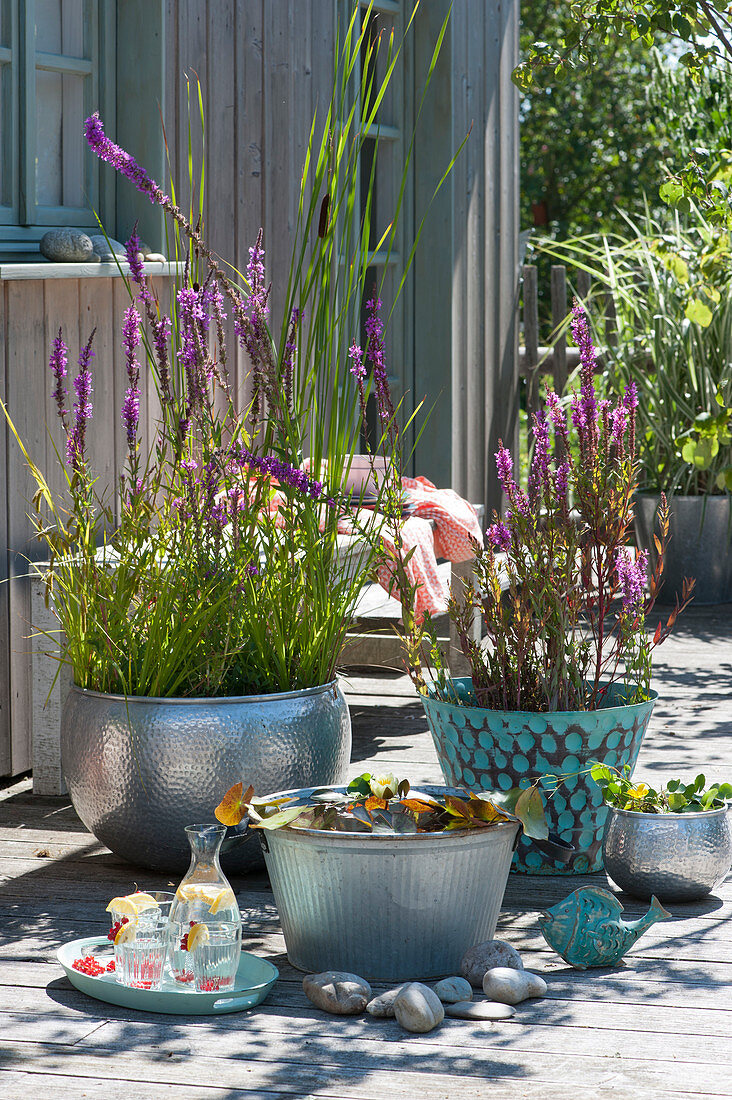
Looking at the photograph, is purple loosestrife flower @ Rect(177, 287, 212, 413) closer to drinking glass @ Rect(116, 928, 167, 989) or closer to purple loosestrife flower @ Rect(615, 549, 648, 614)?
purple loosestrife flower @ Rect(615, 549, 648, 614)

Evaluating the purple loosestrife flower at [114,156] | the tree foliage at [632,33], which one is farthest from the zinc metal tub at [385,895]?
the tree foliage at [632,33]

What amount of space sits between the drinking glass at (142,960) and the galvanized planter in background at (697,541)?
4.49 m

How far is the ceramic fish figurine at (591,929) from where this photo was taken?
7.52 ft

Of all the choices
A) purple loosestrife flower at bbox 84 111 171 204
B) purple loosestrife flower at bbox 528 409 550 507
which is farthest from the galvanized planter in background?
purple loosestrife flower at bbox 84 111 171 204

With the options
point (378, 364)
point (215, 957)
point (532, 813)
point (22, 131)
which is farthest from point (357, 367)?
point (22, 131)

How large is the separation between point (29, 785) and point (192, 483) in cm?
114

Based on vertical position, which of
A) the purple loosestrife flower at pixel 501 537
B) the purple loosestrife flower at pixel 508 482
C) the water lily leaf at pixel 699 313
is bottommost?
the purple loosestrife flower at pixel 501 537

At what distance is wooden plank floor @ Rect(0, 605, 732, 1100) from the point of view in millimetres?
1874

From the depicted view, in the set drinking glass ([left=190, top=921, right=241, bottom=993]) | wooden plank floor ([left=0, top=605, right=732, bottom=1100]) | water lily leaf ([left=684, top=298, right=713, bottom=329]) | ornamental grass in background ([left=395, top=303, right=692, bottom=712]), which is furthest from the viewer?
water lily leaf ([left=684, top=298, right=713, bottom=329])

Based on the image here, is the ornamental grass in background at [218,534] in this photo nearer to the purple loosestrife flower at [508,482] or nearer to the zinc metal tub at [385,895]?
the purple loosestrife flower at [508,482]

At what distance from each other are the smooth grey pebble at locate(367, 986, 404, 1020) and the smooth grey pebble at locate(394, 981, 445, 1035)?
0.05ft

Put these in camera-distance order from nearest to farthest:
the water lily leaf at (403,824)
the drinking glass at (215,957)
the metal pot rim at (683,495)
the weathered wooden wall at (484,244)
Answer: the drinking glass at (215,957), the water lily leaf at (403,824), the weathered wooden wall at (484,244), the metal pot rim at (683,495)

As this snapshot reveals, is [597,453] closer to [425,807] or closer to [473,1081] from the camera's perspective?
[425,807]

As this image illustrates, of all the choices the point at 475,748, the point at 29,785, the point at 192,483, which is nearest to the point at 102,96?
the point at 192,483
